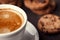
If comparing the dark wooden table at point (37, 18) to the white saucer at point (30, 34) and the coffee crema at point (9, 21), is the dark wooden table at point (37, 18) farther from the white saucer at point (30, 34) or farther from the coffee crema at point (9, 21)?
the coffee crema at point (9, 21)

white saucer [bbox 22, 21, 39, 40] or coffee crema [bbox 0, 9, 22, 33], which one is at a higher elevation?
coffee crema [bbox 0, 9, 22, 33]

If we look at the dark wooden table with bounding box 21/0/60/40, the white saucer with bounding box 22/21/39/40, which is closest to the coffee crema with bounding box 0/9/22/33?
the white saucer with bounding box 22/21/39/40

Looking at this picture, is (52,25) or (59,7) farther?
(59,7)

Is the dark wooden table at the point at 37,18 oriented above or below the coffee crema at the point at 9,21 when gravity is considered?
below

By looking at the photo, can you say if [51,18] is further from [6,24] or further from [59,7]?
[6,24]

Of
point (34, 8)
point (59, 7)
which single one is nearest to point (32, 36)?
point (34, 8)

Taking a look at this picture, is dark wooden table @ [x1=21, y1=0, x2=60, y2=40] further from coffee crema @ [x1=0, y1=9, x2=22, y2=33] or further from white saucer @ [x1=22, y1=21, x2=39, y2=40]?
coffee crema @ [x1=0, y1=9, x2=22, y2=33]

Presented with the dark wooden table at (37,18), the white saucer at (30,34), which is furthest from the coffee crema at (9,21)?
the dark wooden table at (37,18)

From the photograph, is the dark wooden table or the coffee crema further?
the dark wooden table
